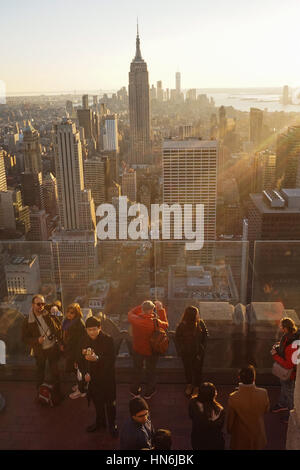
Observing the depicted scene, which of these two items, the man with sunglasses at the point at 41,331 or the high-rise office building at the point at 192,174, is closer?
the man with sunglasses at the point at 41,331

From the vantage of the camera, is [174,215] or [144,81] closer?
[174,215]

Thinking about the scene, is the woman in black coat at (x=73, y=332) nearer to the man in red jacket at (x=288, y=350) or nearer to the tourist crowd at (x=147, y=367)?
the tourist crowd at (x=147, y=367)

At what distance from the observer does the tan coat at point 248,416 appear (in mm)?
1804

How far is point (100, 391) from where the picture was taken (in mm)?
2143

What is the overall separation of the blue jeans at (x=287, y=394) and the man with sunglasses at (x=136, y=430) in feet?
3.10

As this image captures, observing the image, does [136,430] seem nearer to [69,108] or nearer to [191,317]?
[191,317]

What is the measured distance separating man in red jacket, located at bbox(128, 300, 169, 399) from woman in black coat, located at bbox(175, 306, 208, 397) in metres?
0.11

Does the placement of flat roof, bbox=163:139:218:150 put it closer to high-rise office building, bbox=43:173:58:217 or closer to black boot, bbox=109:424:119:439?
high-rise office building, bbox=43:173:58:217

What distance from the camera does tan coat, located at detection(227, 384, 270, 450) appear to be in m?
1.80

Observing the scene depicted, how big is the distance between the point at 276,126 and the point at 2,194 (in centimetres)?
3513

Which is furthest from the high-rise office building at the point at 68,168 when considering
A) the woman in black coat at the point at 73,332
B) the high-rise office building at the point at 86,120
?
the woman in black coat at the point at 73,332

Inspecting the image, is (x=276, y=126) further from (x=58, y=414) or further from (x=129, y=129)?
(x=58, y=414)

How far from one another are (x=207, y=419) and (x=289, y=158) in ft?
129
